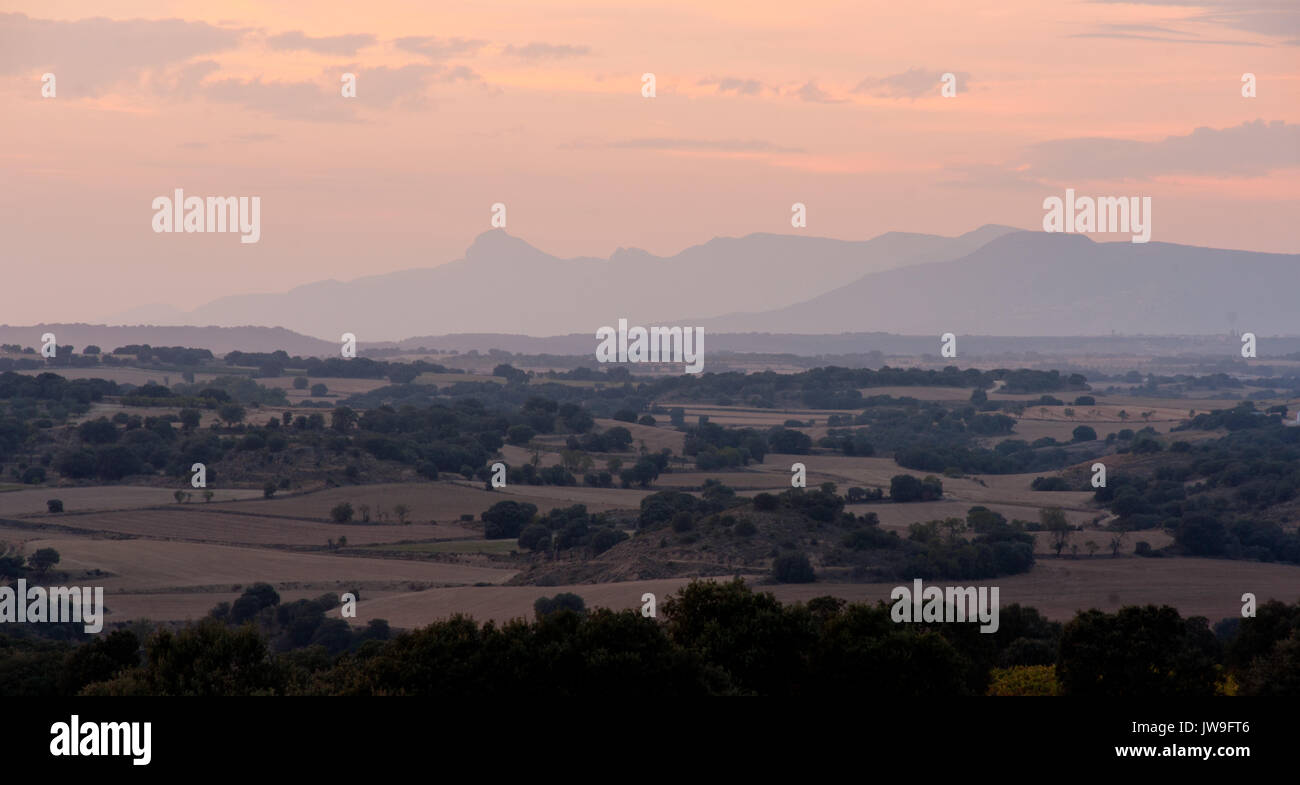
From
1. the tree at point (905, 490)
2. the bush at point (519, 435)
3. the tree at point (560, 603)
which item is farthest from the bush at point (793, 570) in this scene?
the bush at point (519, 435)

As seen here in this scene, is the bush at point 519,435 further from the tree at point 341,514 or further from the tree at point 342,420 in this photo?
the tree at point 341,514

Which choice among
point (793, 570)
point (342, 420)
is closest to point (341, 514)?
point (793, 570)

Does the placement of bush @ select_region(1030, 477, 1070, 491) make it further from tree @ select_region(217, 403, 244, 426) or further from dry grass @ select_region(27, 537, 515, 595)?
tree @ select_region(217, 403, 244, 426)

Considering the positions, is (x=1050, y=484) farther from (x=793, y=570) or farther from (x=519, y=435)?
(x=793, y=570)

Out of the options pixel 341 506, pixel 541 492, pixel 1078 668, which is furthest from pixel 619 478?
pixel 1078 668
